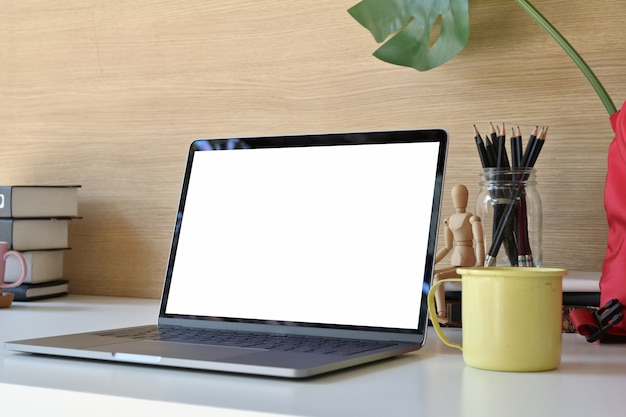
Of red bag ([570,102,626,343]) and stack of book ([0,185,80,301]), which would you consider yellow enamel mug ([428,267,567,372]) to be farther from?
stack of book ([0,185,80,301])

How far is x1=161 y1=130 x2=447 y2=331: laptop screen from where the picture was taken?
804mm

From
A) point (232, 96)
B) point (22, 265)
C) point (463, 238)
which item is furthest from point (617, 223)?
point (22, 265)

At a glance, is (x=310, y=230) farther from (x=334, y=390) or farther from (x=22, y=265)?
(x=22, y=265)

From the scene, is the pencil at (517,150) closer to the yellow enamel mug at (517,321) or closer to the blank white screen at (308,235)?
the blank white screen at (308,235)

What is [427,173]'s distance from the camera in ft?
2.70

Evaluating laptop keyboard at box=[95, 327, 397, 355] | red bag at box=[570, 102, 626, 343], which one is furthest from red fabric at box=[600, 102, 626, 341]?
laptop keyboard at box=[95, 327, 397, 355]

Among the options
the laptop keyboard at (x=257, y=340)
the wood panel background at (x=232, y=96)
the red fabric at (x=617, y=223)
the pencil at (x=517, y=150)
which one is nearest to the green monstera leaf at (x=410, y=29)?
the wood panel background at (x=232, y=96)

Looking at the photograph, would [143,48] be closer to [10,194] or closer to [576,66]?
[10,194]

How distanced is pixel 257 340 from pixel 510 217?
318mm

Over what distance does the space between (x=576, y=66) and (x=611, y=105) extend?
4.6 inches

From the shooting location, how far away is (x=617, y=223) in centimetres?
83

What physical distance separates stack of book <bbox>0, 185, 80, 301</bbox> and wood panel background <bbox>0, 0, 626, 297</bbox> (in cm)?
7

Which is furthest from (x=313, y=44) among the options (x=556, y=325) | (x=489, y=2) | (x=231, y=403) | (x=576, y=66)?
(x=231, y=403)

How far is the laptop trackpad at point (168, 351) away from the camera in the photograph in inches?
25.9
